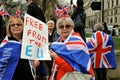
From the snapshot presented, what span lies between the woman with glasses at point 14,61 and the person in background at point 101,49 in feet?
14.2

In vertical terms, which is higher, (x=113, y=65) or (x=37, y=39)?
(x=37, y=39)

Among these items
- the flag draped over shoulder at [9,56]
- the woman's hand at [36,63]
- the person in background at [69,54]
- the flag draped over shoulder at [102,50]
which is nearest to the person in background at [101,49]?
the flag draped over shoulder at [102,50]

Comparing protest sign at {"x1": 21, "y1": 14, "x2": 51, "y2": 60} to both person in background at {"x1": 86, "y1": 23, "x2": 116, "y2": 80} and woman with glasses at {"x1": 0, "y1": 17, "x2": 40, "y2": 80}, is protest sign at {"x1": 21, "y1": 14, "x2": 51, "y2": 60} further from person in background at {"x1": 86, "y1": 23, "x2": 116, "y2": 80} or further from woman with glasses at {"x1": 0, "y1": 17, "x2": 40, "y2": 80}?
person in background at {"x1": 86, "y1": 23, "x2": 116, "y2": 80}

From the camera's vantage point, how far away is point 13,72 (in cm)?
509

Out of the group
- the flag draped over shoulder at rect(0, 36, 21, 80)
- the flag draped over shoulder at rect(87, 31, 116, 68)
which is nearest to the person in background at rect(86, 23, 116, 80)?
the flag draped over shoulder at rect(87, 31, 116, 68)

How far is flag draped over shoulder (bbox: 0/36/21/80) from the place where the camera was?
16.7 ft

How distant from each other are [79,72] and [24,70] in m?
0.74

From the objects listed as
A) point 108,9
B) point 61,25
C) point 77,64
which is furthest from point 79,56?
point 108,9

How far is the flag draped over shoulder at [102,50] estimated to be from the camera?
930 centimetres

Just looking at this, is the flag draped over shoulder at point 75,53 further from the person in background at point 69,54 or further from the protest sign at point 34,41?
the protest sign at point 34,41

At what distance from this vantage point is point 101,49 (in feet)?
30.7

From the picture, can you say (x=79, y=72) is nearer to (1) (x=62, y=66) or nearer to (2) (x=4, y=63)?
(1) (x=62, y=66)

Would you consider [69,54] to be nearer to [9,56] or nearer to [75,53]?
[75,53]

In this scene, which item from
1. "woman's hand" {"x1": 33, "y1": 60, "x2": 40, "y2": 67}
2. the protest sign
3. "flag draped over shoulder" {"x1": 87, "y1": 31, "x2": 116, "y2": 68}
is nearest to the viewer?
the protest sign
